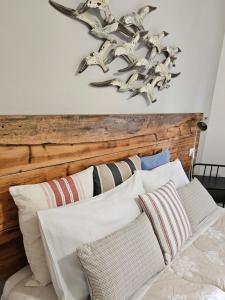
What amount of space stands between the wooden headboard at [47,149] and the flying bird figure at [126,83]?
0.19 m

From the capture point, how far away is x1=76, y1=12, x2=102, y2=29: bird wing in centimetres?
122

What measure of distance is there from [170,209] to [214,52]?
7.13 feet

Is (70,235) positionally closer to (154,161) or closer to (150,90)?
(154,161)

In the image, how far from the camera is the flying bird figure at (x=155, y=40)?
1.71 meters

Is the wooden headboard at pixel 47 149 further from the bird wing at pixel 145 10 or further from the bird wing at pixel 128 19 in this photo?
the bird wing at pixel 145 10

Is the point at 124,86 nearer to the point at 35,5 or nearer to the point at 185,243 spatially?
the point at 35,5

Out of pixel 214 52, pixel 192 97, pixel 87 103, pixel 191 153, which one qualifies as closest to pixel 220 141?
pixel 191 153

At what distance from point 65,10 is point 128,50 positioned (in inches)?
20.6

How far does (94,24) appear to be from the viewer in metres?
1.29

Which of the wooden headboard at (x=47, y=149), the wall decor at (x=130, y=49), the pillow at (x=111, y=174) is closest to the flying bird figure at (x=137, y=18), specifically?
the wall decor at (x=130, y=49)

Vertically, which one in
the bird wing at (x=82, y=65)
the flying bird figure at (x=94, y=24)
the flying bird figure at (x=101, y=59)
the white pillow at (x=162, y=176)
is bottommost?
the white pillow at (x=162, y=176)

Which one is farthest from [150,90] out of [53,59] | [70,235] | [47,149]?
[70,235]

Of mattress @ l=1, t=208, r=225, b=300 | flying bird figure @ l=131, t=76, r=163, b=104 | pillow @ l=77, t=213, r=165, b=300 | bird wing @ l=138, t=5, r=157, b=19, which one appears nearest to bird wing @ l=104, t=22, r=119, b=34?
bird wing @ l=138, t=5, r=157, b=19

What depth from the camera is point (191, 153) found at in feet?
8.77
